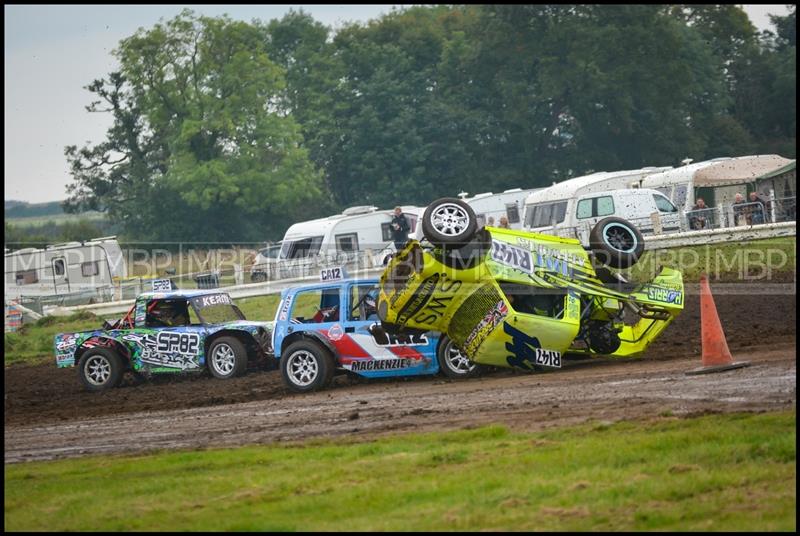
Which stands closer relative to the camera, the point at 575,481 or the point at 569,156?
the point at 575,481

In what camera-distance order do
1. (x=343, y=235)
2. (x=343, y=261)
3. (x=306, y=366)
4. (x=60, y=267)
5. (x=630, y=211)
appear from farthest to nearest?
(x=60, y=267)
(x=343, y=235)
(x=343, y=261)
(x=630, y=211)
(x=306, y=366)

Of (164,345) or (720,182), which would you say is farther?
(720,182)

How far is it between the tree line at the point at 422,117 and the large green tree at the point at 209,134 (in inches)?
3.2

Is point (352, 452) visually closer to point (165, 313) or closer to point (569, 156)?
point (165, 313)

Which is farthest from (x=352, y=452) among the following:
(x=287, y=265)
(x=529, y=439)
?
(x=287, y=265)

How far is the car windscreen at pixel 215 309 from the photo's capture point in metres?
20.7

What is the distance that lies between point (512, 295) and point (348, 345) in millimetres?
2594

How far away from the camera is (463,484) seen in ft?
30.1

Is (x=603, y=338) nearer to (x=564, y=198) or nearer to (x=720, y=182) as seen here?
(x=564, y=198)

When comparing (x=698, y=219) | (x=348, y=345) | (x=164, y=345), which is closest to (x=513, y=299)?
(x=348, y=345)

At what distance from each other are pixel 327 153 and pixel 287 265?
28.8m

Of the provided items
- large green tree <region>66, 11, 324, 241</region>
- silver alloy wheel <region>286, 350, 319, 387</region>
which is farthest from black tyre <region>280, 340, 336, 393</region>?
large green tree <region>66, 11, 324, 241</region>

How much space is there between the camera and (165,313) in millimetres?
21172

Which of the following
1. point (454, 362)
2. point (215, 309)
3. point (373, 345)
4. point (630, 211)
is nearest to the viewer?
point (454, 362)
